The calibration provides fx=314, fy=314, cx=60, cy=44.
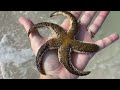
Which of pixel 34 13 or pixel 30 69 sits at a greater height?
pixel 34 13

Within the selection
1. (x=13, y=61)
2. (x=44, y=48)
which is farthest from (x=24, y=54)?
(x=44, y=48)

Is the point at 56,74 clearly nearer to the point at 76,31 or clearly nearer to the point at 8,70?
the point at 76,31

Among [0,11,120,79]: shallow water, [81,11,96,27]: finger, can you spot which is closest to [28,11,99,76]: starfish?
[81,11,96,27]: finger

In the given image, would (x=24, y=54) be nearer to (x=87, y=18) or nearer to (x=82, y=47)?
(x=87, y=18)

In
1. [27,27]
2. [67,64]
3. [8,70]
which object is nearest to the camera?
[67,64]

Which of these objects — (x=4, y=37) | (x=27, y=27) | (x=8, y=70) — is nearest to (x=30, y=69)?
(x=8, y=70)

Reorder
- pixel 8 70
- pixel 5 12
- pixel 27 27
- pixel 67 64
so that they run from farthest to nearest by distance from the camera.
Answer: pixel 5 12 < pixel 8 70 < pixel 27 27 < pixel 67 64

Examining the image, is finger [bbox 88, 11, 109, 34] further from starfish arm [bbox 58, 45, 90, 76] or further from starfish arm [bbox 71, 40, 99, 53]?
starfish arm [bbox 58, 45, 90, 76]
